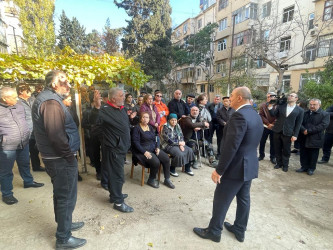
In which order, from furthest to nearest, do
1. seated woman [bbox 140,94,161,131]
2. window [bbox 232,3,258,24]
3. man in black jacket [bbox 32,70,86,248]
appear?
window [bbox 232,3,258,24]
seated woman [bbox 140,94,161,131]
man in black jacket [bbox 32,70,86,248]

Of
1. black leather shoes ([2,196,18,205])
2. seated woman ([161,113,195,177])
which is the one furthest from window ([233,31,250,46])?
black leather shoes ([2,196,18,205])

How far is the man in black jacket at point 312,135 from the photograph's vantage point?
15.0ft

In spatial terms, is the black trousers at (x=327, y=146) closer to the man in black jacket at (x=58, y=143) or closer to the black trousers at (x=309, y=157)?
the black trousers at (x=309, y=157)

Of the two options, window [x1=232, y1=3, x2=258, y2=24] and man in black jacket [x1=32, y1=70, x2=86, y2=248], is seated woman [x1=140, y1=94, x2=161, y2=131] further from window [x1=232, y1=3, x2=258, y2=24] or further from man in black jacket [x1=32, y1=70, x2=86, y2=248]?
window [x1=232, y1=3, x2=258, y2=24]

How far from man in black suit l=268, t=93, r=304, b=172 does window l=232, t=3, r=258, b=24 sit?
61.0 feet

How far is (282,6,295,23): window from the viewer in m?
16.6

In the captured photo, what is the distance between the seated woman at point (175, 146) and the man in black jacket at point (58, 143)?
2.35m

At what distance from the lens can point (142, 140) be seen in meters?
3.92

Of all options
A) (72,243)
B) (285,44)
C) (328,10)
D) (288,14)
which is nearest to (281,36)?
(285,44)

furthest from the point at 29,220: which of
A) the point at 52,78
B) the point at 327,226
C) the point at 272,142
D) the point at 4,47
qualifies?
the point at 4,47

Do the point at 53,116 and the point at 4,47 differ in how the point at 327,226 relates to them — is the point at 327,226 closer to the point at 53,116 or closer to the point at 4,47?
the point at 53,116

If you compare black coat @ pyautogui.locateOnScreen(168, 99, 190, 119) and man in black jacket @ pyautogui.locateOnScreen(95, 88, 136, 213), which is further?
black coat @ pyautogui.locateOnScreen(168, 99, 190, 119)

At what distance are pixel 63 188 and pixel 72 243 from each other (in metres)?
0.74

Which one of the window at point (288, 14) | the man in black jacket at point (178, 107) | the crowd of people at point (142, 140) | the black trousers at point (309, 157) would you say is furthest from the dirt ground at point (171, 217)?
the window at point (288, 14)
